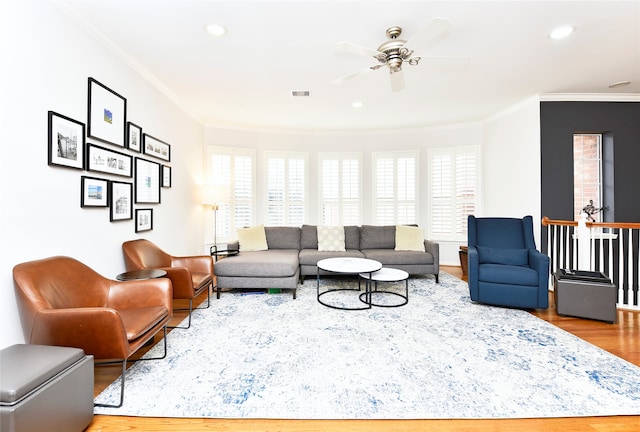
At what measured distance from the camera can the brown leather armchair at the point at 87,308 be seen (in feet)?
5.57

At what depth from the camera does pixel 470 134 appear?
18.3ft

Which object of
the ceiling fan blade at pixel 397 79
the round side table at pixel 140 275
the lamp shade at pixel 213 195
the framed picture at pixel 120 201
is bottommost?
the round side table at pixel 140 275

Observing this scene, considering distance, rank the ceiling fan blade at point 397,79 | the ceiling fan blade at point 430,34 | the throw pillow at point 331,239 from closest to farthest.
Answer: the ceiling fan blade at point 430,34 → the ceiling fan blade at point 397,79 → the throw pillow at point 331,239

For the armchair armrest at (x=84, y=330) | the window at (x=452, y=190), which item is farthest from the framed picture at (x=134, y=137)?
the window at (x=452, y=190)

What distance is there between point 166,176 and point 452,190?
5133 millimetres

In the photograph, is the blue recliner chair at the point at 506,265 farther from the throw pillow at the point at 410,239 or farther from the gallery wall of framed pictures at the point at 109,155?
the gallery wall of framed pictures at the point at 109,155

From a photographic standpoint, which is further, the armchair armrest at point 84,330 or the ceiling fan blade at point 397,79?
the ceiling fan blade at point 397,79

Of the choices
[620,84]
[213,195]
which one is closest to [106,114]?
[213,195]

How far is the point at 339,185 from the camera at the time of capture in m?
6.16

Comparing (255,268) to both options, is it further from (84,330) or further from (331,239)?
(84,330)

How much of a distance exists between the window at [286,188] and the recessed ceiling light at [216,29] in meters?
3.31

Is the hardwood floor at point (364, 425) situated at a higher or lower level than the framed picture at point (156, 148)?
lower

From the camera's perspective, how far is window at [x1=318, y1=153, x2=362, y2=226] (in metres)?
6.15

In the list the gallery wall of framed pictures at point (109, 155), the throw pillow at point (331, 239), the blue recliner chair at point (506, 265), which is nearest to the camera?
the gallery wall of framed pictures at point (109, 155)
